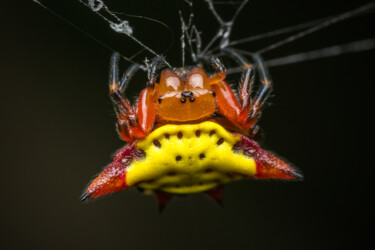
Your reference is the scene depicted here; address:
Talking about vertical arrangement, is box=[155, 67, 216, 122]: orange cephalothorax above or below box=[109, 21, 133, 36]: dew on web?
below

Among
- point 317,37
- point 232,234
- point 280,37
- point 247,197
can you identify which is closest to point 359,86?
point 317,37

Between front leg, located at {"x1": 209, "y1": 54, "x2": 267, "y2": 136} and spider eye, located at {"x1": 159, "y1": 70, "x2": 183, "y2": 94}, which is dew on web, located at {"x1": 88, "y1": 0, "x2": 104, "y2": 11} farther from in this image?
front leg, located at {"x1": 209, "y1": 54, "x2": 267, "y2": 136}

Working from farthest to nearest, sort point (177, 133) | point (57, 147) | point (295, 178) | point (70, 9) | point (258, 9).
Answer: point (57, 147) → point (258, 9) → point (70, 9) → point (295, 178) → point (177, 133)

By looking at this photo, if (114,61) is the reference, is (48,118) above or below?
above

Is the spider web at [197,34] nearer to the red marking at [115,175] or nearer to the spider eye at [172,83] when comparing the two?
the spider eye at [172,83]

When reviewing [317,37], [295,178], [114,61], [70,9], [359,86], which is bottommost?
[295,178]

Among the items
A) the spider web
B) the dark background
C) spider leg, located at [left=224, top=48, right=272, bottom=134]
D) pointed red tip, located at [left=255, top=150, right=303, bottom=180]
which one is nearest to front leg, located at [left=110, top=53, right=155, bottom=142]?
the spider web

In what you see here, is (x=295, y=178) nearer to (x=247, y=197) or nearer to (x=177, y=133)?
(x=177, y=133)
